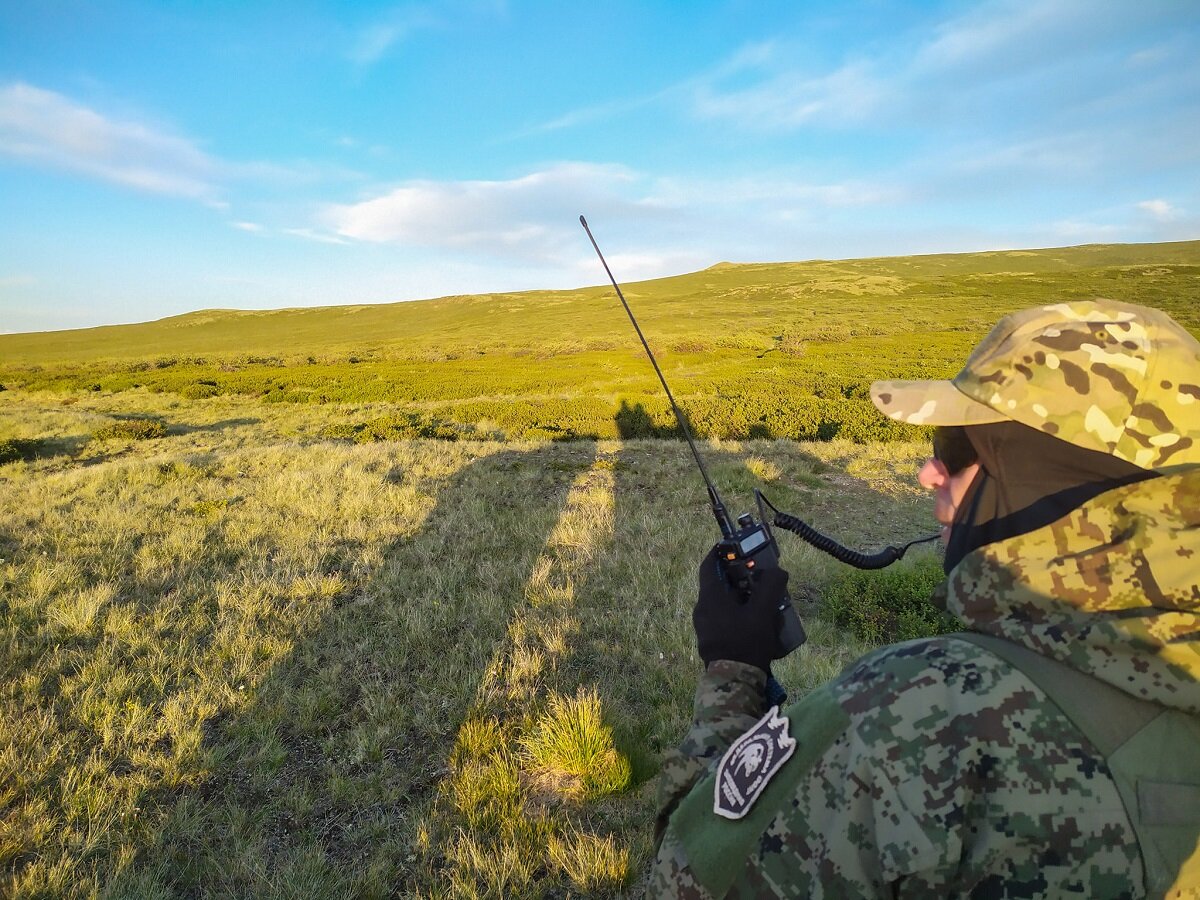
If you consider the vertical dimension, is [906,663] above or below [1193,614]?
below

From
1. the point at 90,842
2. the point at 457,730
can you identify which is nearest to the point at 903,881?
the point at 457,730

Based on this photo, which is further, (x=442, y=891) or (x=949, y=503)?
(x=442, y=891)

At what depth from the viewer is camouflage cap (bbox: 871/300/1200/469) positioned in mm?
962

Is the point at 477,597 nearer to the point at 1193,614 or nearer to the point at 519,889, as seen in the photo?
the point at 519,889

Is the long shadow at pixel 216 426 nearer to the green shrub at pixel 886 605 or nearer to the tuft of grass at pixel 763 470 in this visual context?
the tuft of grass at pixel 763 470

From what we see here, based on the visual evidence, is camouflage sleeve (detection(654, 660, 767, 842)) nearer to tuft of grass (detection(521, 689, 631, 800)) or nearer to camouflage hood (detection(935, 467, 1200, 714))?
camouflage hood (detection(935, 467, 1200, 714))

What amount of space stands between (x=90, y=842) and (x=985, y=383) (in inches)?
147

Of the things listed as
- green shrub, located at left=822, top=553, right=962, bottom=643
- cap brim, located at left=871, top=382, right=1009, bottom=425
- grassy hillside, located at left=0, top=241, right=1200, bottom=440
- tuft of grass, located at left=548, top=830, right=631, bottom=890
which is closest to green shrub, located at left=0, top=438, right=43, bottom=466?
grassy hillside, located at left=0, top=241, right=1200, bottom=440

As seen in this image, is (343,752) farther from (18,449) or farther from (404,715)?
(18,449)

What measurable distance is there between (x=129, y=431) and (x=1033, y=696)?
1965 cm

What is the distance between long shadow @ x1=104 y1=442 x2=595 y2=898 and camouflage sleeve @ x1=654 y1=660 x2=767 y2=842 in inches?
69.0

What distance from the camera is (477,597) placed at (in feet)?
16.4

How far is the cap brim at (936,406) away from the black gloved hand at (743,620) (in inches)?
20.8

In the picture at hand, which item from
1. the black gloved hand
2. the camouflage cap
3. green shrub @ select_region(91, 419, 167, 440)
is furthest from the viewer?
green shrub @ select_region(91, 419, 167, 440)
